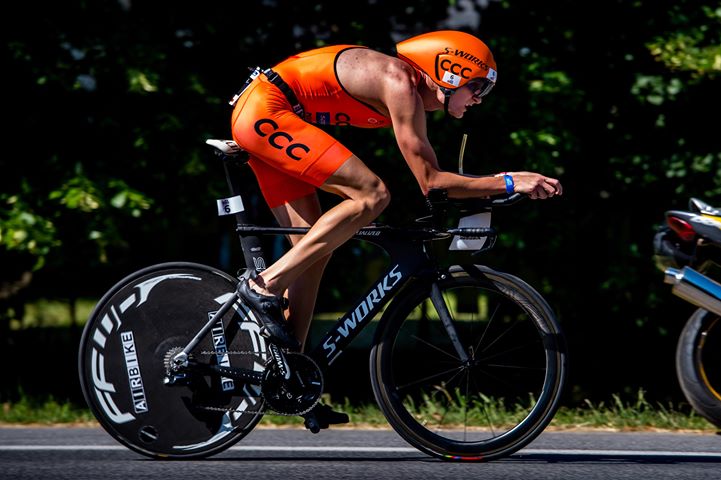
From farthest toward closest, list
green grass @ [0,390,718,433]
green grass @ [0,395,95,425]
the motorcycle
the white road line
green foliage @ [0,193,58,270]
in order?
green foliage @ [0,193,58,270] < green grass @ [0,395,95,425] < green grass @ [0,390,718,433] < the white road line < the motorcycle

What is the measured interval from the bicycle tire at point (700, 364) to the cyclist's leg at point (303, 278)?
171cm

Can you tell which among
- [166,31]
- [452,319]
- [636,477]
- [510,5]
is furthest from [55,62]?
[636,477]

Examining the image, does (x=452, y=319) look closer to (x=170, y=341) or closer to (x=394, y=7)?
(x=170, y=341)

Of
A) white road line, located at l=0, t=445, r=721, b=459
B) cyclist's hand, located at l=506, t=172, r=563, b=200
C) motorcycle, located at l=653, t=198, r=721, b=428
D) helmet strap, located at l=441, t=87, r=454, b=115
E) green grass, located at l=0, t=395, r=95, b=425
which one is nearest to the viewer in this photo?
cyclist's hand, located at l=506, t=172, r=563, b=200

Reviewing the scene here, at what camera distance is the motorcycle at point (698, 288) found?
4.70m

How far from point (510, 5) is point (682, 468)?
208 inches

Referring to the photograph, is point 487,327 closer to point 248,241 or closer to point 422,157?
point 422,157

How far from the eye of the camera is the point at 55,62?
25.4 feet

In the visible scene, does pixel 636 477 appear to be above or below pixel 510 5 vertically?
below

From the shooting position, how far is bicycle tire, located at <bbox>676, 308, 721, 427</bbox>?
4.71 meters

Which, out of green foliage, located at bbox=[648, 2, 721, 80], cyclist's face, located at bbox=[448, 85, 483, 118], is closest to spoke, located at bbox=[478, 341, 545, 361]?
cyclist's face, located at bbox=[448, 85, 483, 118]

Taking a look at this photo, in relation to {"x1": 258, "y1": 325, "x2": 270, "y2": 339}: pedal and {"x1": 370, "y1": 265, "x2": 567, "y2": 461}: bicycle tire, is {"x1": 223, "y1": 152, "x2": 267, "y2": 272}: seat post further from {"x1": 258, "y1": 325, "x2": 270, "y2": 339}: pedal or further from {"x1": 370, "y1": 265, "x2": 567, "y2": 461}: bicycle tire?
{"x1": 370, "y1": 265, "x2": 567, "y2": 461}: bicycle tire

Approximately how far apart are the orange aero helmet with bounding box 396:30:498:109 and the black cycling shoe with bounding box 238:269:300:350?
1.11 meters

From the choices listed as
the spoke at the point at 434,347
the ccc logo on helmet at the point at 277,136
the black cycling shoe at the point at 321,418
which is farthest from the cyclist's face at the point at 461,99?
the black cycling shoe at the point at 321,418
